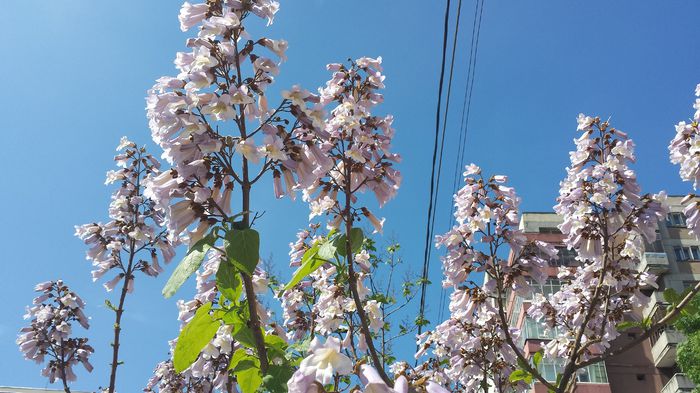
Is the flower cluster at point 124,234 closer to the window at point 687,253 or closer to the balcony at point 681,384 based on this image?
the balcony at point 681,384

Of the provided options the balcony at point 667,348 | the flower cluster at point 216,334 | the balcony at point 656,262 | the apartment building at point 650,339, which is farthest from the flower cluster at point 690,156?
Answer: the balcony at point 656,262

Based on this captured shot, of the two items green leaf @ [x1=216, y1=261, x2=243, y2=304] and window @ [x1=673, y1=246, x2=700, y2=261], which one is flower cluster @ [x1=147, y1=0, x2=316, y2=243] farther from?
window @ [x1=673, y1=246, x2=700, y2=261]

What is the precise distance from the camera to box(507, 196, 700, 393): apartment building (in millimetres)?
37094

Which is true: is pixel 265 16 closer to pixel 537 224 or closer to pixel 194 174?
pixel 194 174

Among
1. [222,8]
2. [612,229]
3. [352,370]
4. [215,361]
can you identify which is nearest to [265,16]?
[222,8]

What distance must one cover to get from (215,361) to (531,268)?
2.55m

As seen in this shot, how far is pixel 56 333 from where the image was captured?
784 centimetres

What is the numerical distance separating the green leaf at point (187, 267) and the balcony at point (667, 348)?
4264 cm

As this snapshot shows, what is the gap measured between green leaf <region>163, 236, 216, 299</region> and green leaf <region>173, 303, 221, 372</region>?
170 mm

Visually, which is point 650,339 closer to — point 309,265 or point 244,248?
point 309,265

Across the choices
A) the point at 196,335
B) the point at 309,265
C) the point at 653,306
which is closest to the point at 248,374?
the point at 196,335

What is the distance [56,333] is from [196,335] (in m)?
6.81

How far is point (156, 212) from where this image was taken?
6.70m

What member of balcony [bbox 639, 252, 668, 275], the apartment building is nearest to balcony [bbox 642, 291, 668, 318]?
the apartment building
